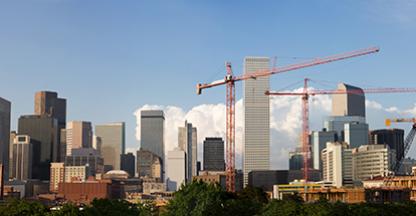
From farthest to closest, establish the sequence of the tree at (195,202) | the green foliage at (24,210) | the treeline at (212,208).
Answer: the tree at (195,202) → the treeline at (212,208) → the green foliage at (24,210)

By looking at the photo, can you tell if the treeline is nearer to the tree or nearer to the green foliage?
the tree

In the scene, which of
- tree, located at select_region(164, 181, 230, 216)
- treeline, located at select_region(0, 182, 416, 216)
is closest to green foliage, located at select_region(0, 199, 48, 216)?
treeline, located at select_region(0, 182, 416, 216)

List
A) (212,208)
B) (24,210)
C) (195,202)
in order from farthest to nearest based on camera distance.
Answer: (195,202)
(212,208)
(24,210)

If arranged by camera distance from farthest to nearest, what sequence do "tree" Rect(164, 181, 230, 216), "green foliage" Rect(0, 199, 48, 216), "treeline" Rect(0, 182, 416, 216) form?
"tree" Rect(164, 181, 230, 216) < "treeline" Rect(0, 182, 416, 216) < "green foliage" Rect(0, 199, 48, 216)

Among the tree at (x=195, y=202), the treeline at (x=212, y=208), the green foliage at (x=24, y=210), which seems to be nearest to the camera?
the green foliage at (x=24, y=210)

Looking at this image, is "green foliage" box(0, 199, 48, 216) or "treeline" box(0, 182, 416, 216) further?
"treeline" box(0, 182, 416, 216)

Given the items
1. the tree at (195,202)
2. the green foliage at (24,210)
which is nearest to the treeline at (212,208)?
the tree at (195,202)

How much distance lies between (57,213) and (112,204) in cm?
2461

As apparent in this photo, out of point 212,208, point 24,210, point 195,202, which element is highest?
point 195,202

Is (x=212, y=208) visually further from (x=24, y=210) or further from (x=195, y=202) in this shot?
(x=24, y=210)

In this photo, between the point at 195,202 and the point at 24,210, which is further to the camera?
the point at 195,202

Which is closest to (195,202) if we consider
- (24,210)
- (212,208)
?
(212,208)

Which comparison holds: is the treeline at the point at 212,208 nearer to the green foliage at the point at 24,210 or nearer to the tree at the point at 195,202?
the tree at the point at 195,202

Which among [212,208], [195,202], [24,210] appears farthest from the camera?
[195,202]
